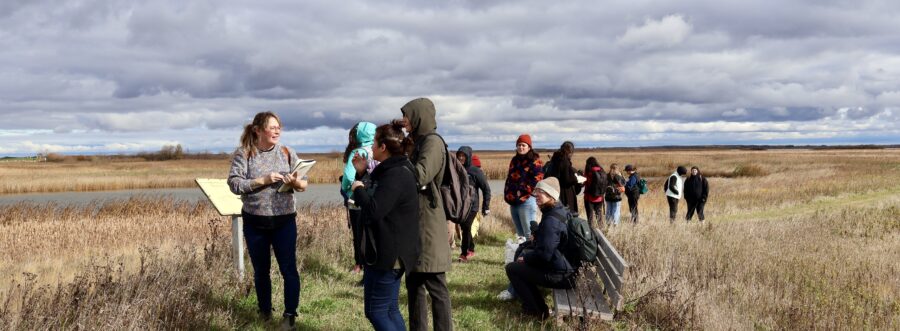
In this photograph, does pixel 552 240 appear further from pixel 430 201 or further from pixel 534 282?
pixel 430 201

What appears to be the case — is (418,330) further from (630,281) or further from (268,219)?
(630,281)

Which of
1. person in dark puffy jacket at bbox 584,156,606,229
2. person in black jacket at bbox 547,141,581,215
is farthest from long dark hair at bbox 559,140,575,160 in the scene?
person in dark puffy jacket at bbox 584,156,606,229

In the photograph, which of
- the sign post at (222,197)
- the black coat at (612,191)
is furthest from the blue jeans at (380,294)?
the black coat at (612,191)

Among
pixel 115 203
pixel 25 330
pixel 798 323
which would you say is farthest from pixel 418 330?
pixel 115 203

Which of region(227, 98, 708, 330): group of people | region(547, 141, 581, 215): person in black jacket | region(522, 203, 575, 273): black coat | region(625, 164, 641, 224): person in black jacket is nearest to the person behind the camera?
region(227, 98, 708, 330): group of people

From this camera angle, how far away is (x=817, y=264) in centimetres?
783

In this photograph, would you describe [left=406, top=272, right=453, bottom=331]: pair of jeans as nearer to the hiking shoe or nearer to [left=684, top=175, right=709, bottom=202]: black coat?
the hiking shoe

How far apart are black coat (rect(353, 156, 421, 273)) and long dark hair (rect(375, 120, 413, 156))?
77mm

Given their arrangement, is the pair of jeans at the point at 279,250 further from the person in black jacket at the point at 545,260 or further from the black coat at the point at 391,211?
the person in black jacket at the point at 545,260

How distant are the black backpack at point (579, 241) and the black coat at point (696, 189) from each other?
9.37 meters

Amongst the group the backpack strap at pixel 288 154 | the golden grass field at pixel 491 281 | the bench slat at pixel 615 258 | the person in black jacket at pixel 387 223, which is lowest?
the golden grass field at pixel 491 281

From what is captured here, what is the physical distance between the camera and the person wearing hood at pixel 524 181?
24.0 ft

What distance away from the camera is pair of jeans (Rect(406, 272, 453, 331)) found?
386 centimetres

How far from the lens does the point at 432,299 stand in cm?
393
